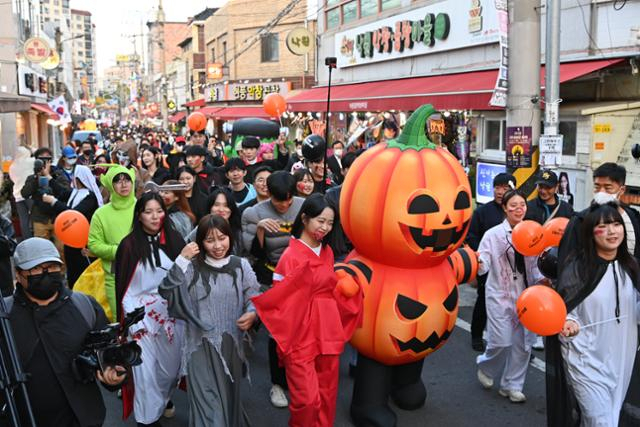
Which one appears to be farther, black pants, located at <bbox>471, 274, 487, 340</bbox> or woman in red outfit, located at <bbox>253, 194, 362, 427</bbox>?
black pants, located at <bbox>471, 274, 487, 340</bbox>

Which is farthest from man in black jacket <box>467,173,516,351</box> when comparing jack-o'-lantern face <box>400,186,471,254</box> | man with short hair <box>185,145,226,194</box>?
man with short hair <box>185,145,226,194</box>

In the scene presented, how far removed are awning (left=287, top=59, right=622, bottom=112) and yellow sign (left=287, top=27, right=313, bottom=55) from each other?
91.5 inches

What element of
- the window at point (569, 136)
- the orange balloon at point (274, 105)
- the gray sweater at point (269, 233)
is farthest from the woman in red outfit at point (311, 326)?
the orange balloon at point (274, 105)

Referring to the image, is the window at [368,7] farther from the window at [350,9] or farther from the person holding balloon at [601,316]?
the person holding balloon at [601,316]

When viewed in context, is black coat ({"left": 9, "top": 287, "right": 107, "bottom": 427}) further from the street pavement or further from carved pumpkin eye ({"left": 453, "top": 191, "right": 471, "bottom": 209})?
carved pumpkin eye ({"left": 453, "top": 191, "right": 471, "bottom": 209})

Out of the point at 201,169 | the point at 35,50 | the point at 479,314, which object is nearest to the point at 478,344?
the point at 479,314

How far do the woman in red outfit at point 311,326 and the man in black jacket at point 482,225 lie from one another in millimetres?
2153

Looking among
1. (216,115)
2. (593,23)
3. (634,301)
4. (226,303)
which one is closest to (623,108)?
(593,23)

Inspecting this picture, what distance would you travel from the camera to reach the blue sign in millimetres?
10752

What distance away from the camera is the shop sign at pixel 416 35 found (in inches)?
509

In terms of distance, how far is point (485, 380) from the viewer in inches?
204

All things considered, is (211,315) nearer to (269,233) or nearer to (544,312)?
(269,233)

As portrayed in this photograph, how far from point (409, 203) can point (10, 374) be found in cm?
230

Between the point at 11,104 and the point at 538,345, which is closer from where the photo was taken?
the point at 538,345
